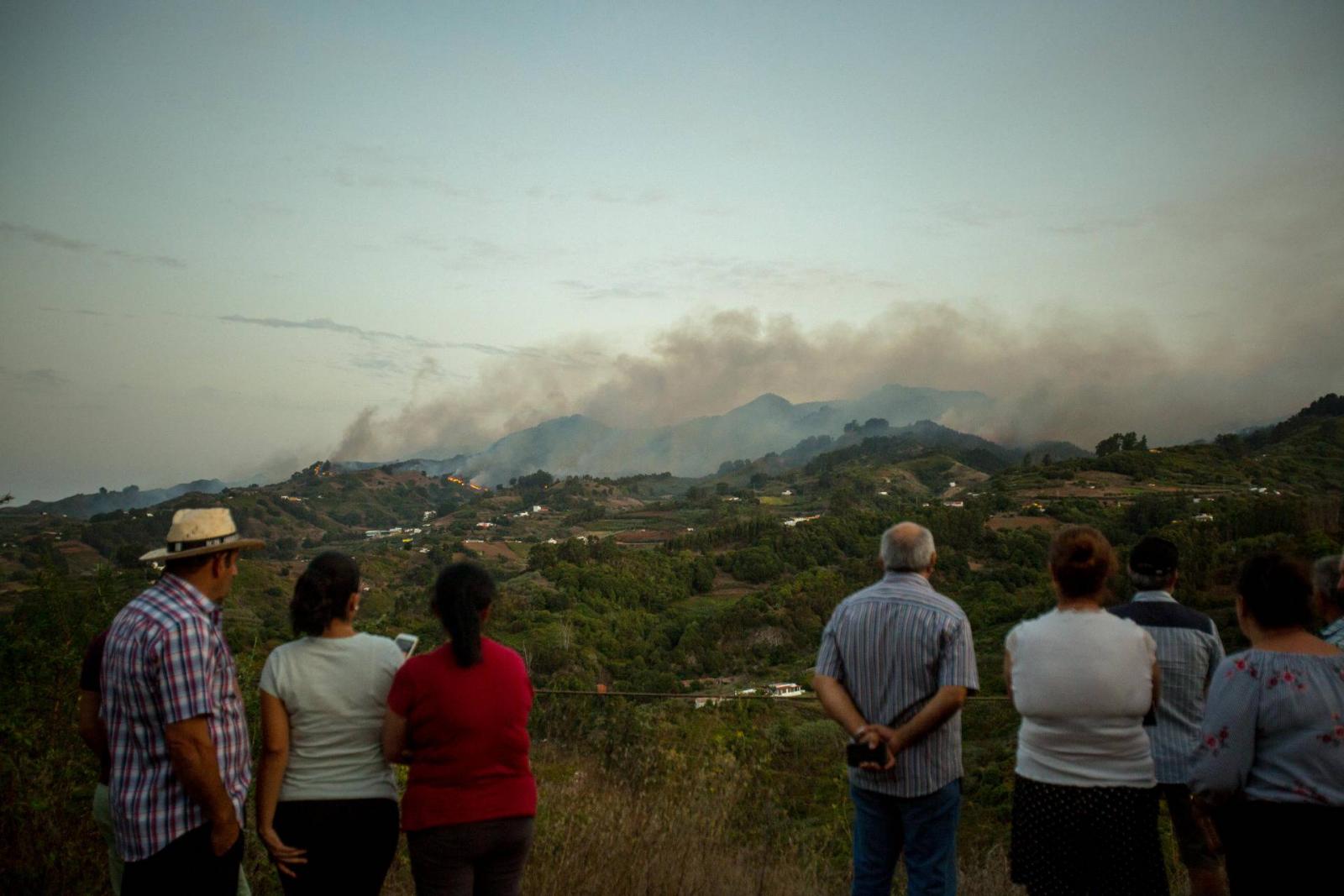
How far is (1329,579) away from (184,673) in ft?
11.3

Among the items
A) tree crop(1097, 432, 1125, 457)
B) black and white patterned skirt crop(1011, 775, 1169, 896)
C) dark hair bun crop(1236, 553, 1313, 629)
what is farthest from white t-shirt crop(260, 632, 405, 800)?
tree crop(1097, 432, 1125, 457)

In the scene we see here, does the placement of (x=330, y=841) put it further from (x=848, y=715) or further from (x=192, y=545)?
(x=848, y=715)

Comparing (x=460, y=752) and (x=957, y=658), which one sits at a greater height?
(x=957, y=658)

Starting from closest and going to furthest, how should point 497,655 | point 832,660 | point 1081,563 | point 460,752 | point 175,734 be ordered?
point 175,734
point 460,752
point 497,655
point 1081,563
point 832,660

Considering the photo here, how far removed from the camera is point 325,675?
2.66 m

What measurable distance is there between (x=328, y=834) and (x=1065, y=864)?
218 centimetres

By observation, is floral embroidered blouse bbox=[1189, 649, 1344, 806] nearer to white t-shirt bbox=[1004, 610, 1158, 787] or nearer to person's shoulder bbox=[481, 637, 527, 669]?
white t-shirt bbox=[1004, 610, 1158, 787]

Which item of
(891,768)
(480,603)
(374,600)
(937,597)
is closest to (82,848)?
(480,603)

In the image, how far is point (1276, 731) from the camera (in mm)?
2518

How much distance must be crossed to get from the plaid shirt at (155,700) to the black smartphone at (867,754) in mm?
1821

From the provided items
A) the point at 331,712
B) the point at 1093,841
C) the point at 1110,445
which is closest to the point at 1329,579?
the point at 1093,841

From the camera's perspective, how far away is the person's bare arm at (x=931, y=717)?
111 inches

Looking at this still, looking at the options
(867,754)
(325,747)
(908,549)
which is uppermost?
(908,549)

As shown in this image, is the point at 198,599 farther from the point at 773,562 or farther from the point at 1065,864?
the point at 773,562
